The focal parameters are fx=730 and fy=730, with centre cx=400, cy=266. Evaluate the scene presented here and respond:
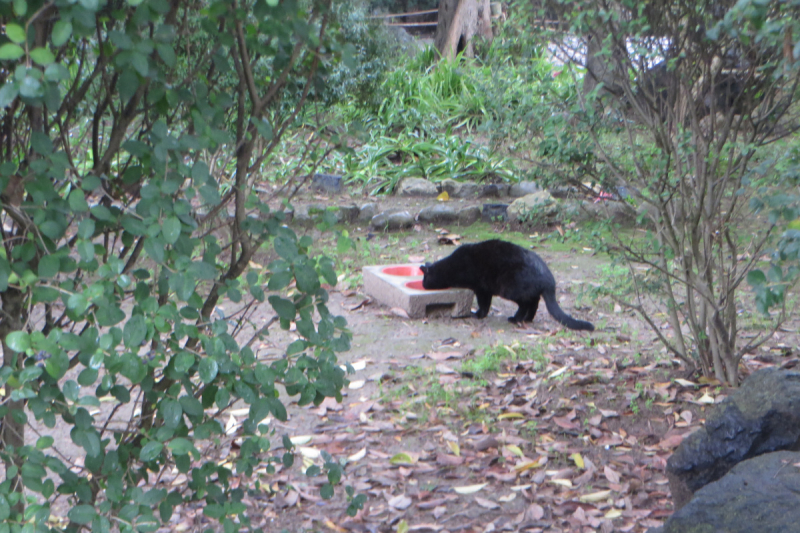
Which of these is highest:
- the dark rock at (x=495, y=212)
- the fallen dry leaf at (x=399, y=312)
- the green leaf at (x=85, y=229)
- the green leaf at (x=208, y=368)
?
the green leaf at (x=85, y=229)

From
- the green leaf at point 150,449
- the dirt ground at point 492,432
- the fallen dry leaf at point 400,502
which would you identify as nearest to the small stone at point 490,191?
the dirt ground at point 492,432

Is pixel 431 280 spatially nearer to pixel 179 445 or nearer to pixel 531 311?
pixel 531 311

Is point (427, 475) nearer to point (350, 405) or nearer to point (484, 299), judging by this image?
point (350, 405)

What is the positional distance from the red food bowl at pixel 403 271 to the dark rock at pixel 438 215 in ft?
9.29

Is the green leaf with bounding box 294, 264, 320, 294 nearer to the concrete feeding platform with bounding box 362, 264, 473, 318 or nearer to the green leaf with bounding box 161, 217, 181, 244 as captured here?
the green leaf with bounding box 161, 217, 181, 244

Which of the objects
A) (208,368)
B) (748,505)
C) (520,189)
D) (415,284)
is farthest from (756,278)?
(520,189)

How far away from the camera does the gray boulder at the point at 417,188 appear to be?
11047 mm

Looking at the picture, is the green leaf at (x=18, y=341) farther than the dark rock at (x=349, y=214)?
No

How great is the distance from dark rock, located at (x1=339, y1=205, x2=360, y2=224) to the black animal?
3.65 meters

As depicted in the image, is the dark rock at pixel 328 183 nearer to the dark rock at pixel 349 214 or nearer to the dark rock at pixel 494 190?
the dark rock at pixel 349 214

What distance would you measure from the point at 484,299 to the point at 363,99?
7892mm

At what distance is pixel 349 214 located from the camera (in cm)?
991

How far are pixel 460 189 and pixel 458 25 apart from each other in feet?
23.8

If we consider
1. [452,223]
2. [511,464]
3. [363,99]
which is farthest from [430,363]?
[363,99]
